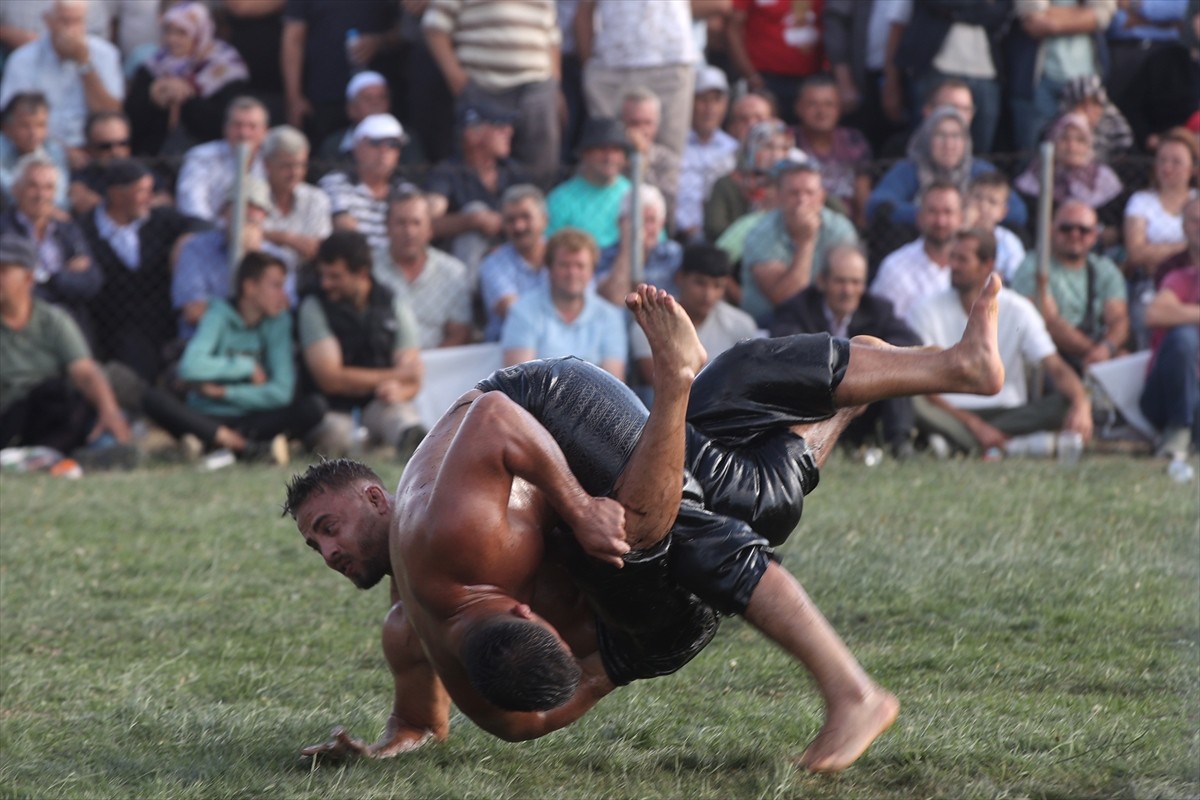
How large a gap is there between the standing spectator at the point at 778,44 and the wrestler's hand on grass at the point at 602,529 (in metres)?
8.45

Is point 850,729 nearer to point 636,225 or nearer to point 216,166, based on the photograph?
point 636,225

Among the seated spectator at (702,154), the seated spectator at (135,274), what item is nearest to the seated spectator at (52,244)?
the seated spectator at (135,274)

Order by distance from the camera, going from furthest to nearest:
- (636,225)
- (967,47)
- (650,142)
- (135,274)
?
(967,47)
(650,142)
(135,274)
(636,225)

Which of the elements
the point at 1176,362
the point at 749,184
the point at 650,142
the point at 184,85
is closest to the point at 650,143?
the point at 650,142

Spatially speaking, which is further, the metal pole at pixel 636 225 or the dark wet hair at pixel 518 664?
the metal pole at pixel 636 225

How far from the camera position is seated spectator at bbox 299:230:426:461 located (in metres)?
10.0

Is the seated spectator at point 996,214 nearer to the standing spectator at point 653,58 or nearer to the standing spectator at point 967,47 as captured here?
the standing spectator at point 967,47

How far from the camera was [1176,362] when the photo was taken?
377 inches

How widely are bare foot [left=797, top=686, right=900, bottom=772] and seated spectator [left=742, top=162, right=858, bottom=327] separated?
590 centimetres

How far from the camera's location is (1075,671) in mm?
5398

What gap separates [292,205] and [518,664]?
7.37 meters

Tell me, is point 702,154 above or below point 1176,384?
above

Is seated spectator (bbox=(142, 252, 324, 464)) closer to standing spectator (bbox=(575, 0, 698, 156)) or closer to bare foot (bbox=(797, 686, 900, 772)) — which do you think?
standing spectator (bbox=(575, 0, 698, 156))

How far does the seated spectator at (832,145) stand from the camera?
36.1 ft
